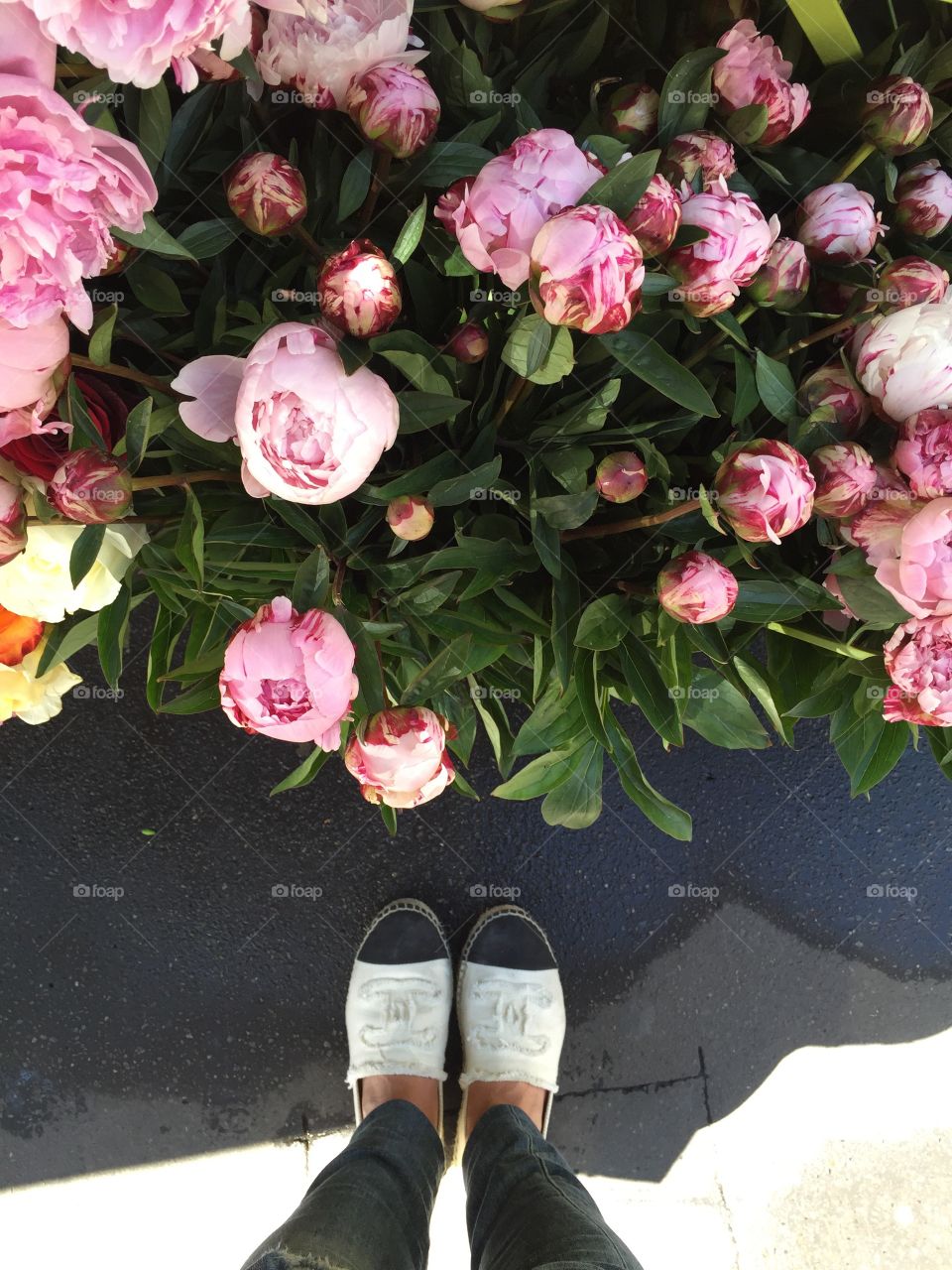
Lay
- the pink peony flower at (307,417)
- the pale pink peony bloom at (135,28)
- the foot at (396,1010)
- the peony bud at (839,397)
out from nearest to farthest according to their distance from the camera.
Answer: the pale pink peony bloom at (135,28)
the pink peony flower at (307,417)
the peony bud at (839,397)
the foot at (396,1010)

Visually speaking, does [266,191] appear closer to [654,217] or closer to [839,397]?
[654,217]

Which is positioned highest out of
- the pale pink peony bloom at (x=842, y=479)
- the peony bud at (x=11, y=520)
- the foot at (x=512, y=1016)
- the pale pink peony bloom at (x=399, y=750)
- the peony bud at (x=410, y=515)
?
the pale pink peony bloom at (x=842, y=479)

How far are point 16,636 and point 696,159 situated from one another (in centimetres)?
57

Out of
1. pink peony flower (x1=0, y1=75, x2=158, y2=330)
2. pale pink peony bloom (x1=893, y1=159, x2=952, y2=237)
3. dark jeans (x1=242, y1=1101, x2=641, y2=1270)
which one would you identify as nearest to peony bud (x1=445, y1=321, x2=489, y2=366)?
pink peony flower (x1=0, y1=75, x2=158, y2=330)

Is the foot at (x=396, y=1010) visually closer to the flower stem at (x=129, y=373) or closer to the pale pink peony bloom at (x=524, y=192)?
the flower stem at (x=129, y=373)

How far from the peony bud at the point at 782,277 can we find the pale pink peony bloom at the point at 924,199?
3.7 inches

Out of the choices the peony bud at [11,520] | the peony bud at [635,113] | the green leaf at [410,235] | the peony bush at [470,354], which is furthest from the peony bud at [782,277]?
the peony bud at [11,520]

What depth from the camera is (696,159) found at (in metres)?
0.53

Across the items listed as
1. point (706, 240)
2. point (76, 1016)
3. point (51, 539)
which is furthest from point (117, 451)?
point (76, 1016)

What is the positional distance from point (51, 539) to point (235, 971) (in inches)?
37.1

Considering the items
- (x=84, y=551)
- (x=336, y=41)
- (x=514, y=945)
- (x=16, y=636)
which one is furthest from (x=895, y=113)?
(x=514, y=945)

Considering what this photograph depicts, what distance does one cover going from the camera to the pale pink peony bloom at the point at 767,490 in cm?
49

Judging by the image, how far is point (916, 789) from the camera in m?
1.37

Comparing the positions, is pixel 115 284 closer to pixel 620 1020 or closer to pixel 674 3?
pixel 674 3
